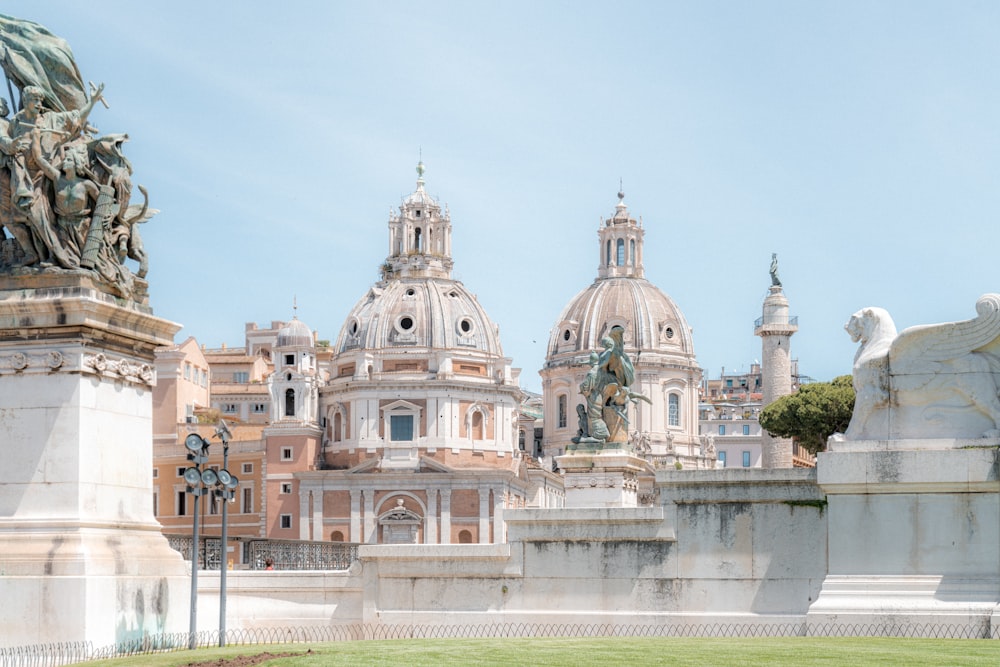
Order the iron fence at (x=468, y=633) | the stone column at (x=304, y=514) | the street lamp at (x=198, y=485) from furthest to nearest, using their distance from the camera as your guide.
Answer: the stone column at (x=304, y=514), the street lamp at (x=198, y=485), the iron fence at (x=468, y=633)

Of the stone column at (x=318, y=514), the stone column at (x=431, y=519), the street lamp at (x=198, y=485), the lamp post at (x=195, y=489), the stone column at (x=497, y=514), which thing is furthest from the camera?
the stone column at (x=318, y=514)

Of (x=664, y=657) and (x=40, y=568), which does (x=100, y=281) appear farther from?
(x=664, y=657)

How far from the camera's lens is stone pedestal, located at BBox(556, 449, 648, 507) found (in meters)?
36.1

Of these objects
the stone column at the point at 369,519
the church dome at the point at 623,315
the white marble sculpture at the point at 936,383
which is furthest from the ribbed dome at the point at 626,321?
the white marble sculpture at the point at 936,383

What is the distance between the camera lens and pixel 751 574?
17.8m

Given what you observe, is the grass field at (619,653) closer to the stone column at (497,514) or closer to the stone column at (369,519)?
the stone column at (497,514)

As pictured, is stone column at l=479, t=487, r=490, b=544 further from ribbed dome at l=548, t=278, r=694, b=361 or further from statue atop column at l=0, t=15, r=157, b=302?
statue atop column at l=0, t=15, r=157, b=302

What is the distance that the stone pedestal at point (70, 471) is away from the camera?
15805 mm

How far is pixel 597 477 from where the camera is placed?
119 feet

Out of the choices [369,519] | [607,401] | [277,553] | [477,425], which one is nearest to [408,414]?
[477,425]

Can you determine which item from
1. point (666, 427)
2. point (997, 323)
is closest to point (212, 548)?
point (997, 323)

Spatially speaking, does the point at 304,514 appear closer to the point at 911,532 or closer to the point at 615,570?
the point at 615,570

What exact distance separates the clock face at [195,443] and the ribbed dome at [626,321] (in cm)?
11539

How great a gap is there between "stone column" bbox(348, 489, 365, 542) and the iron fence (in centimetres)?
9320
